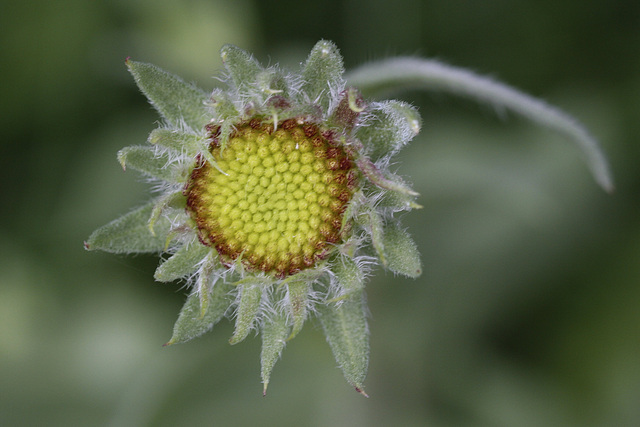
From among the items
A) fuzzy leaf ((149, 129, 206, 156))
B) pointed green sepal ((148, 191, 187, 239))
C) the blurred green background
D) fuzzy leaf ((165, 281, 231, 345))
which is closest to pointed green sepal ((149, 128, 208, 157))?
fuzzy leaf ((149, 129, 206, 156))

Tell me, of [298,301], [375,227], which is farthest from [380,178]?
[298,301]

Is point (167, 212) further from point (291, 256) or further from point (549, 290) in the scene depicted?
point (549, 290)

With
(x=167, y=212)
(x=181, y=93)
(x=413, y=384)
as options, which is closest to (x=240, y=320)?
(x=167, y=212)

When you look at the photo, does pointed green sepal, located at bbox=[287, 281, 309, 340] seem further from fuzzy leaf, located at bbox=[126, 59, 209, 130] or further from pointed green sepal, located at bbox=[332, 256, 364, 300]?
fuzzy leaf, located at bbox=[126, 59, 209, 130]

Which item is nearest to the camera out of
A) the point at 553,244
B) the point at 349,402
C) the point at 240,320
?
the point at 240,320

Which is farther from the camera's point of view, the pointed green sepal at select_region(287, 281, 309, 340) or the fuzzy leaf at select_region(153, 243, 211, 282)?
the fuzzy leaf at select_region(153, 243, 211, 282)

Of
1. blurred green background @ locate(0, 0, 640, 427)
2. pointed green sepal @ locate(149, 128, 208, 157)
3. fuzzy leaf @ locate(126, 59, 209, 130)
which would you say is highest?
fuzzy leaf @ locate(126, 59, 209, 130)

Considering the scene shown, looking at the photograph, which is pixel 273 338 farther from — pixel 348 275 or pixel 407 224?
pixel 407 224

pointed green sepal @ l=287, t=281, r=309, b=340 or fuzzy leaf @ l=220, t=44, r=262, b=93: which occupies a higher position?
fuzzy leaf @ l=220, t=44, r=262, b=93
